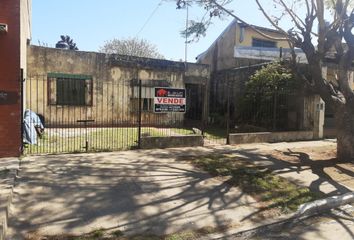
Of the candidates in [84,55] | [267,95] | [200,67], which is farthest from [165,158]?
[200,67]

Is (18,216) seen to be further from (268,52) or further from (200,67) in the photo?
(268,52)

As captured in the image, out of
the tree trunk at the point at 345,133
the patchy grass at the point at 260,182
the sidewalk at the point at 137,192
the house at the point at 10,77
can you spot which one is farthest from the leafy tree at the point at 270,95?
the house at the point at 10,77

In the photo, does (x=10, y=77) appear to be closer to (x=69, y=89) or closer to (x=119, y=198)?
(x=119, y=198)

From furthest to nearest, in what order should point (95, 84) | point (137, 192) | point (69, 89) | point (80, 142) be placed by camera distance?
point (95, 84), point (69, 89), point (80, 142), point (137, 192)

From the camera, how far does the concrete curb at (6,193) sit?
4.86 m

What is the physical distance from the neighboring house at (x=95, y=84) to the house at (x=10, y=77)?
7279 mm

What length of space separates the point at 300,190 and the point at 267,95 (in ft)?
27.6

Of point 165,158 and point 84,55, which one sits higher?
point 84,55

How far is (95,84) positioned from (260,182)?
12142 millimetres

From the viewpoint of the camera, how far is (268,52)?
2298cm

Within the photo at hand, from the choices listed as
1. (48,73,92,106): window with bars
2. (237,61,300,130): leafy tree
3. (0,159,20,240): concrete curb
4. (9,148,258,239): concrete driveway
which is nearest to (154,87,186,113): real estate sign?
(9,148,258,239): concrete driveway

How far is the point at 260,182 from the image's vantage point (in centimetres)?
793

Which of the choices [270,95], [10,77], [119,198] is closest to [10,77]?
[10,77]

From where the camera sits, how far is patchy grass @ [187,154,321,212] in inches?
270
